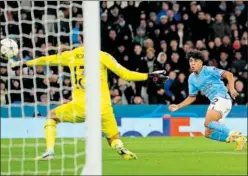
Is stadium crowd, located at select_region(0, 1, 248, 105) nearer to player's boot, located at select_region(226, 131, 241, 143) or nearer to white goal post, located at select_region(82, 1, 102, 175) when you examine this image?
player's boot, located at select_region(226, 131, 241, 143)

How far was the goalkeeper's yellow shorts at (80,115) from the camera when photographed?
11953 millimetres

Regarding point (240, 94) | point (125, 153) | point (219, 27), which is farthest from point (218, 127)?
point (219, 27)

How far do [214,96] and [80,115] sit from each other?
2.79 meters

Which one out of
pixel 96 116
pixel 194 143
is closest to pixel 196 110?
pixel 194 143

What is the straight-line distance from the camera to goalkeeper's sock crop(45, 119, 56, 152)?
38.5ft

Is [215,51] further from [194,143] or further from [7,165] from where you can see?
[7,165]

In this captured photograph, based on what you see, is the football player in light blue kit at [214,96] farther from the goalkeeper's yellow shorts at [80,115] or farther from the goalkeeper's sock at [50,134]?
the goalkeeper's sock at [50,134]

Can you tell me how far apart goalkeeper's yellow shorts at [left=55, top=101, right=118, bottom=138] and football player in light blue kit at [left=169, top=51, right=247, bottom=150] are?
184cm

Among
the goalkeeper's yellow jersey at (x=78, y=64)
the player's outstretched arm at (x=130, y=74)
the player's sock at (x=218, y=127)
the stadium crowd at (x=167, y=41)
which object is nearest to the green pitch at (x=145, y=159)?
the player's sock at (x=218, y=127)

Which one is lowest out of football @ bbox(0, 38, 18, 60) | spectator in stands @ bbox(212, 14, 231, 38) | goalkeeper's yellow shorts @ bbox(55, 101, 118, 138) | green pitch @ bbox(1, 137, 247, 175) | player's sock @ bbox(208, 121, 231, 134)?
green pitch @ bbox(1, 137, 247, 175)

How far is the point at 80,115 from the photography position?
1216cm

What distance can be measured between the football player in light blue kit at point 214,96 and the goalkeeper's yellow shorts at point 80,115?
6.05 ft

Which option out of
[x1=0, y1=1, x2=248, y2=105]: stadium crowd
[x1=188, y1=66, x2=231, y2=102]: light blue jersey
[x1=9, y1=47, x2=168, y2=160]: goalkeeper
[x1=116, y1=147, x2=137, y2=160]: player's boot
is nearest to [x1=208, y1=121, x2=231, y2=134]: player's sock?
[x1=188, y1=66, x2=231, y2=102]: light blue jersey

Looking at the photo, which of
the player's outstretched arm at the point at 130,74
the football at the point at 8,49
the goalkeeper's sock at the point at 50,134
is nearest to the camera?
the player's outstretched arm at the point at 130,74
